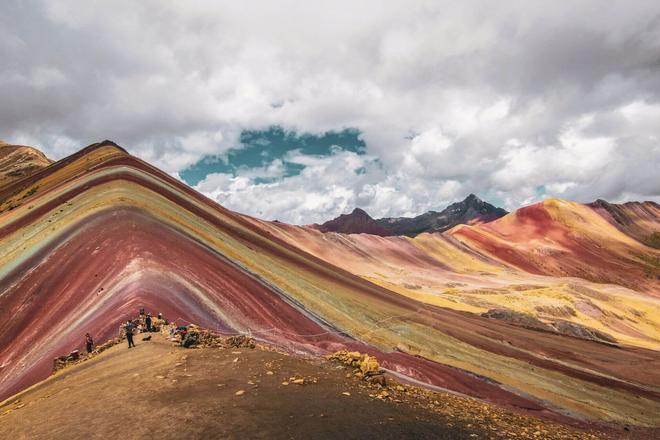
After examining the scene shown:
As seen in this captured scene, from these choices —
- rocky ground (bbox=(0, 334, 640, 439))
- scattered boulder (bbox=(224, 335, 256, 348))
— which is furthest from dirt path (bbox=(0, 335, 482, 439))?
scattered boulder (bbox=(224, 335, 256, 348))

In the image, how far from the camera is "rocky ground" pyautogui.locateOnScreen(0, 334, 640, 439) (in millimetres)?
11258

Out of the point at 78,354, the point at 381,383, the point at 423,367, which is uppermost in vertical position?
the point at 381,383

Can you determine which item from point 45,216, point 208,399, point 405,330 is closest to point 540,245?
point 405,330

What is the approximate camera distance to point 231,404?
40.4ft

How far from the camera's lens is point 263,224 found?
121062 millimetres

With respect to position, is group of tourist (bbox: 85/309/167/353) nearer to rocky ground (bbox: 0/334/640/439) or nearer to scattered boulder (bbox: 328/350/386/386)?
rocky ground (bbox: 0/334/640/439)

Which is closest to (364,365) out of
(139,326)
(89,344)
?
(139,326)

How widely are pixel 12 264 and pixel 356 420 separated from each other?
3755cm

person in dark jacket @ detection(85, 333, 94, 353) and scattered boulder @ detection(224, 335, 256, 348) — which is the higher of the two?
scattered boulder @ detection(224, 335, 256, 348)

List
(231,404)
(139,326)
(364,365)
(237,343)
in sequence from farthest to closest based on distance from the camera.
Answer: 1. (139,326)
2. (237,343)
3. (364,365)
4. (231,404)

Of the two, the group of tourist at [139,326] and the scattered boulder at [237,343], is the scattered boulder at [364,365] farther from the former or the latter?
the group of tourist at [139,326]

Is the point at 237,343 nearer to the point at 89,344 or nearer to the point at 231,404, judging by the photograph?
the point at 231,404

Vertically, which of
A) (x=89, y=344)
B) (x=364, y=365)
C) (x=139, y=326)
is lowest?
(x=89, y=344)

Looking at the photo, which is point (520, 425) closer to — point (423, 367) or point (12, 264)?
point (423, 367)
